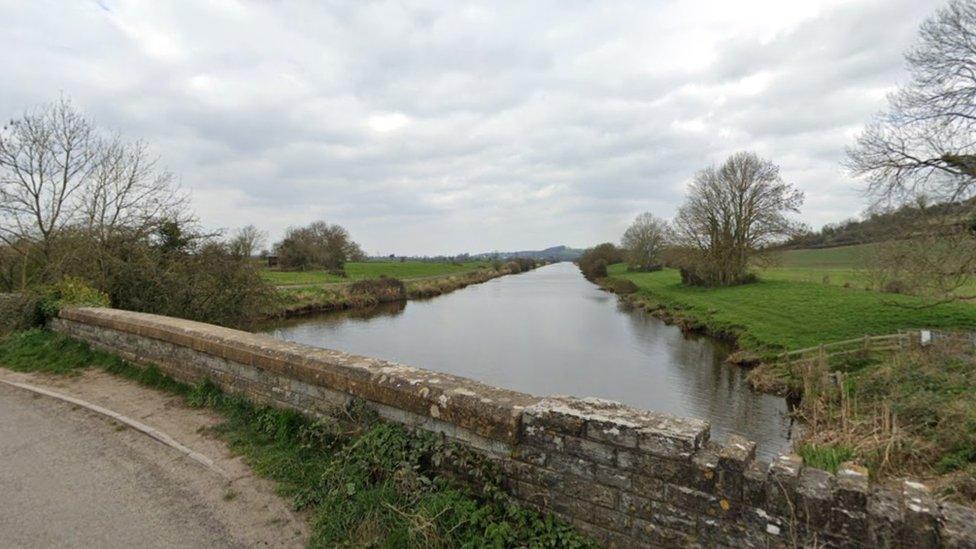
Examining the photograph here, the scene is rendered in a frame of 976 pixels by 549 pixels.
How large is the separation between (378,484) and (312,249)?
A: 48400 millimetres

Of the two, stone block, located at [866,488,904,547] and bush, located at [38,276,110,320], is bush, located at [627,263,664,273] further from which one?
stone block, located at [866,488,904,547]

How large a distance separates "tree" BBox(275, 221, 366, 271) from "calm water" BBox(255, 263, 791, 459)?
19470mm

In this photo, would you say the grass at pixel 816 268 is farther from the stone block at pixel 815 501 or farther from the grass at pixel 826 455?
the stone block at pixel 815 501

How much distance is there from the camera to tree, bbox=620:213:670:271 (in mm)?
56041

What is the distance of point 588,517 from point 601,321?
24918mm

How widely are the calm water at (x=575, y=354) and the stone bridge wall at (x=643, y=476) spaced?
7769 mm

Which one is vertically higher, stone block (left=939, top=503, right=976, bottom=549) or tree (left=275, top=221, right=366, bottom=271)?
tree (left=275, top=221, right=366, bottom=271)

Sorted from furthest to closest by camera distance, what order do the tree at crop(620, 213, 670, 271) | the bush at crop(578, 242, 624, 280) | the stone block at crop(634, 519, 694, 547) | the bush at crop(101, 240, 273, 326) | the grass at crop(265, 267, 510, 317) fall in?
the bush at crop(578, 242, 624, 280) < the tree at crop(620, 213, 670, 271) < the grass at crop(265, 267, 510, 317) < the bush at crop(101, 240, 273, 326) < the stone block at crop(634, 519, 694, 547)

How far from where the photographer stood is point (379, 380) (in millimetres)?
3932

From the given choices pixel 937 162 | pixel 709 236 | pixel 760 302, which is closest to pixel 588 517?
pixel 937 162

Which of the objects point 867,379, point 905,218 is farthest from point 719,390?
point 905,218

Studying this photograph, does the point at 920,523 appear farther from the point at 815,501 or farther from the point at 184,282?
the point at 184,282

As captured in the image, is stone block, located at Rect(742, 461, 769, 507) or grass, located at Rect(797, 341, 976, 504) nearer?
stone block, located at Rect(742, 461, 769, 507)

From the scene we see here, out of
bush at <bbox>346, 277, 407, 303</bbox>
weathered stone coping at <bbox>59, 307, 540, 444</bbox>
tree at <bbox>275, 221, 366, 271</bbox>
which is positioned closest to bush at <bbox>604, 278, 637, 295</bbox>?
bush at <bbox>346, 277, 407, 303</bbox>
